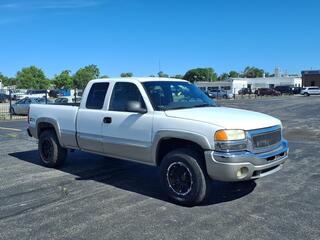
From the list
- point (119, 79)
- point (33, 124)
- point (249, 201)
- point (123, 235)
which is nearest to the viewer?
point (123, 235)

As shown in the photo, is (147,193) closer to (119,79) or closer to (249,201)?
(249,201)

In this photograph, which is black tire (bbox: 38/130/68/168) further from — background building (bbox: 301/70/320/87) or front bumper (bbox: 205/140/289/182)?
background building (bbox: 301/70/320/87)

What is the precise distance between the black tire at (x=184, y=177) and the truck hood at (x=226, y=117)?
53 centimetres

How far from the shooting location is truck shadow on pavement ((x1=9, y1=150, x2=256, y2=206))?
6500 mm

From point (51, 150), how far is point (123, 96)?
2478 millimetres

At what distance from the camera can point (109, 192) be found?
6676 millimetres

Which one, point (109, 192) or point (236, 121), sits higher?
point (236, 121)

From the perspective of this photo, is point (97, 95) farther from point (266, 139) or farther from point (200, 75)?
point (200, 75)

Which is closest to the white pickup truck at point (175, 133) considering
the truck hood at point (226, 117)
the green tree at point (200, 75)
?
the truck hood at point (226, 117)

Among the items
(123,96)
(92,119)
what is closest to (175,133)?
(123,96)

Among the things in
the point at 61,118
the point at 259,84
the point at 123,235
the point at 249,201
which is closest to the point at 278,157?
the point at 249,201

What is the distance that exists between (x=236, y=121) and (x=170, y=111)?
108 centimetres

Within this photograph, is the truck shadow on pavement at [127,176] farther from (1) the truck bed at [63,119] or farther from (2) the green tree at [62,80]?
(2) the green tree at [62,80]

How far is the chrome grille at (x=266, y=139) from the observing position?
226 inches
